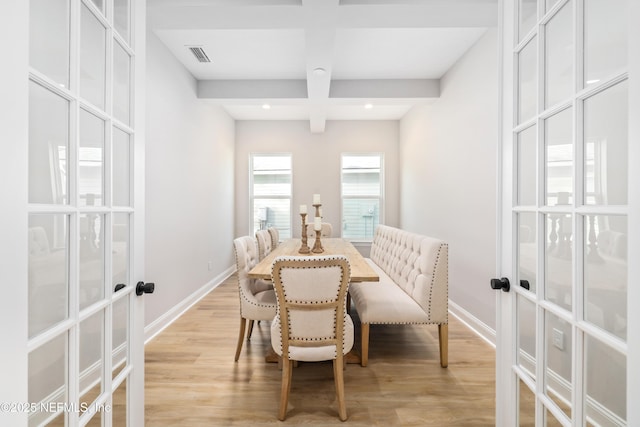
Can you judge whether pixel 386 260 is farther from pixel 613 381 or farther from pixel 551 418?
→ pixel 613 381

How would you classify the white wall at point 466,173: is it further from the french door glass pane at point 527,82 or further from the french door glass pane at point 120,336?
the french door glass pane at point 120,336

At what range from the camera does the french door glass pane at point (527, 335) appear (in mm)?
1108

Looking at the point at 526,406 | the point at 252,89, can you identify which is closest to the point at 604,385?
the point at 526,406

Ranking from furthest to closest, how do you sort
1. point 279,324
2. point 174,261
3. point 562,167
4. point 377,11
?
point 174,261
point 377,11
point 279,324
point 562,167

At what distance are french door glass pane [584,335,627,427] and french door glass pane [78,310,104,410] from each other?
1430mm

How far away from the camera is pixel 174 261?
125 inches

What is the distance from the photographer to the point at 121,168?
1.16 metres

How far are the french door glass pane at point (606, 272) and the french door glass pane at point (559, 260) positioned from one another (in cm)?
7

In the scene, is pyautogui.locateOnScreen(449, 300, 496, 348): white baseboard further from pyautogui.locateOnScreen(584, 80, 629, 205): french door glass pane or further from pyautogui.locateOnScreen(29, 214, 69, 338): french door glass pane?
pyautogui.locateOnScreen(29, 214, 69, 338): french door glass pane

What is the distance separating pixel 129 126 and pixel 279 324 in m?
1.20

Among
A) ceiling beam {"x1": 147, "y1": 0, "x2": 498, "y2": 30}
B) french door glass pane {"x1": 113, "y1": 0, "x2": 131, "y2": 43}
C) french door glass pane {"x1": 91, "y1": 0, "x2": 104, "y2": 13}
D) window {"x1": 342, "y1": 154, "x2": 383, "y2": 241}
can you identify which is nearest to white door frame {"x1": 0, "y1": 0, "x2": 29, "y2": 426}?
french door glass pane {"x1": 91, "y1": 0, "x2": 104, "y2": 13}

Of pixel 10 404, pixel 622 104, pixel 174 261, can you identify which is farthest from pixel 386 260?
pixel 10 404

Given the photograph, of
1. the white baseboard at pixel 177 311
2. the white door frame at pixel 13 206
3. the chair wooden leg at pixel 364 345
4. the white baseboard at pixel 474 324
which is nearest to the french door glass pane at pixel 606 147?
the white door frame at pixel 13 206

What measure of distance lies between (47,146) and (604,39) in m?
1.44
